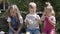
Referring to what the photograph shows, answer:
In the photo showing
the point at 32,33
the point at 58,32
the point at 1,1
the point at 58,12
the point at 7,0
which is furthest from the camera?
the point at 1,1

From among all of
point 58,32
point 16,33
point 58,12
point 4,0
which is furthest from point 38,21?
point 4,0

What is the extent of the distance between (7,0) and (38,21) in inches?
148

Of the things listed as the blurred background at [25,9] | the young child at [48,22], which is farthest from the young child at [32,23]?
the blurred background at [25,9]

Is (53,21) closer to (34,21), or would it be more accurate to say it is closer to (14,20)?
(34,21)

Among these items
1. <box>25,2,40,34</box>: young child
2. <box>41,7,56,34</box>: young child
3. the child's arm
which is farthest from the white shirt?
the child's arm

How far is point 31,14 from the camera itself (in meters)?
8.05

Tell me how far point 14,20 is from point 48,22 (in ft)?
3.11

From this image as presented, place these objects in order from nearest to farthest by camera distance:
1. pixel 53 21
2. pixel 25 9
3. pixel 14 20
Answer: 1. pixel 53 21
2. pixel 14 20
3. pixel 25 9

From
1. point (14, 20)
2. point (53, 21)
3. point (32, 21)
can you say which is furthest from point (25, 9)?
point (53, 21)

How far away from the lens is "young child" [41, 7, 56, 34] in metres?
7.92

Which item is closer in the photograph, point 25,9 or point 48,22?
point 48,22

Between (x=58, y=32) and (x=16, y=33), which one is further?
(x=58, y=32)

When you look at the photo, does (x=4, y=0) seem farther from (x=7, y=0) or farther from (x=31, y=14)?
(x=31, y=14)

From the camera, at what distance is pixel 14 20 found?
26.8 feet
